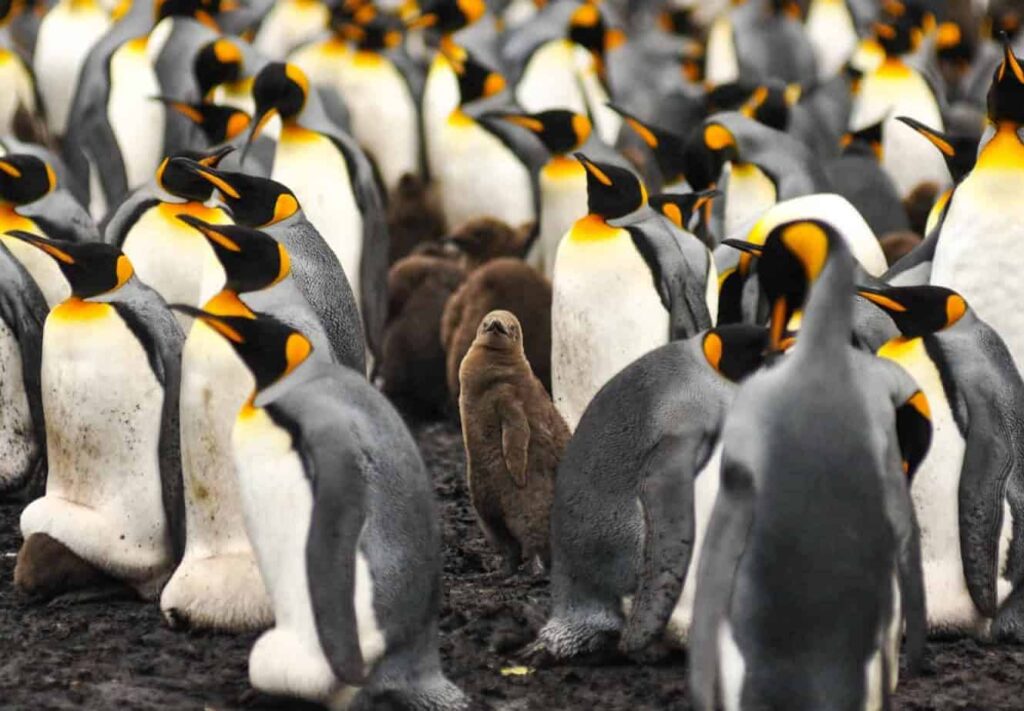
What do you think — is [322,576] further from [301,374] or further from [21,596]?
[21,596]

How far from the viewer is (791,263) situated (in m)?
3.94

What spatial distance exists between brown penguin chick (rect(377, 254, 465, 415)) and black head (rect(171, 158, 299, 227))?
77.0 inches


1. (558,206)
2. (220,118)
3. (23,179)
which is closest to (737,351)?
(23,179)

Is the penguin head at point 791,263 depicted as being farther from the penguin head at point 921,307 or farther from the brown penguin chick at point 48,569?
the brown penguin chick at point 48,569

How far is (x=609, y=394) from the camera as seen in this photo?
473 centimetres

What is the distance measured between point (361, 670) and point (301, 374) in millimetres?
683

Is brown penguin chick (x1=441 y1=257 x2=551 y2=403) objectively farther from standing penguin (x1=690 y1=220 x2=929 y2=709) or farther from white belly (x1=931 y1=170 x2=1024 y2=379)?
standing penguin (x1=690 y1=220 x2=929 y2=709)

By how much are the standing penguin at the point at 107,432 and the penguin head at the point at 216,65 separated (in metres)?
4.31

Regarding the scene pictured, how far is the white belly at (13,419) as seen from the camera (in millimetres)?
5965

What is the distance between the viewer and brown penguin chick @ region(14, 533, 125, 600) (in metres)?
5.02

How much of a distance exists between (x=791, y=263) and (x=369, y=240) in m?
4.15

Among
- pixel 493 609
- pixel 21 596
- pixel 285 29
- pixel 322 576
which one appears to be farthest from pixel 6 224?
pixel 285 29

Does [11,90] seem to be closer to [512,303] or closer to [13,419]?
[512,303]

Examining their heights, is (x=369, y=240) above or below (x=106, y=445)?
below
